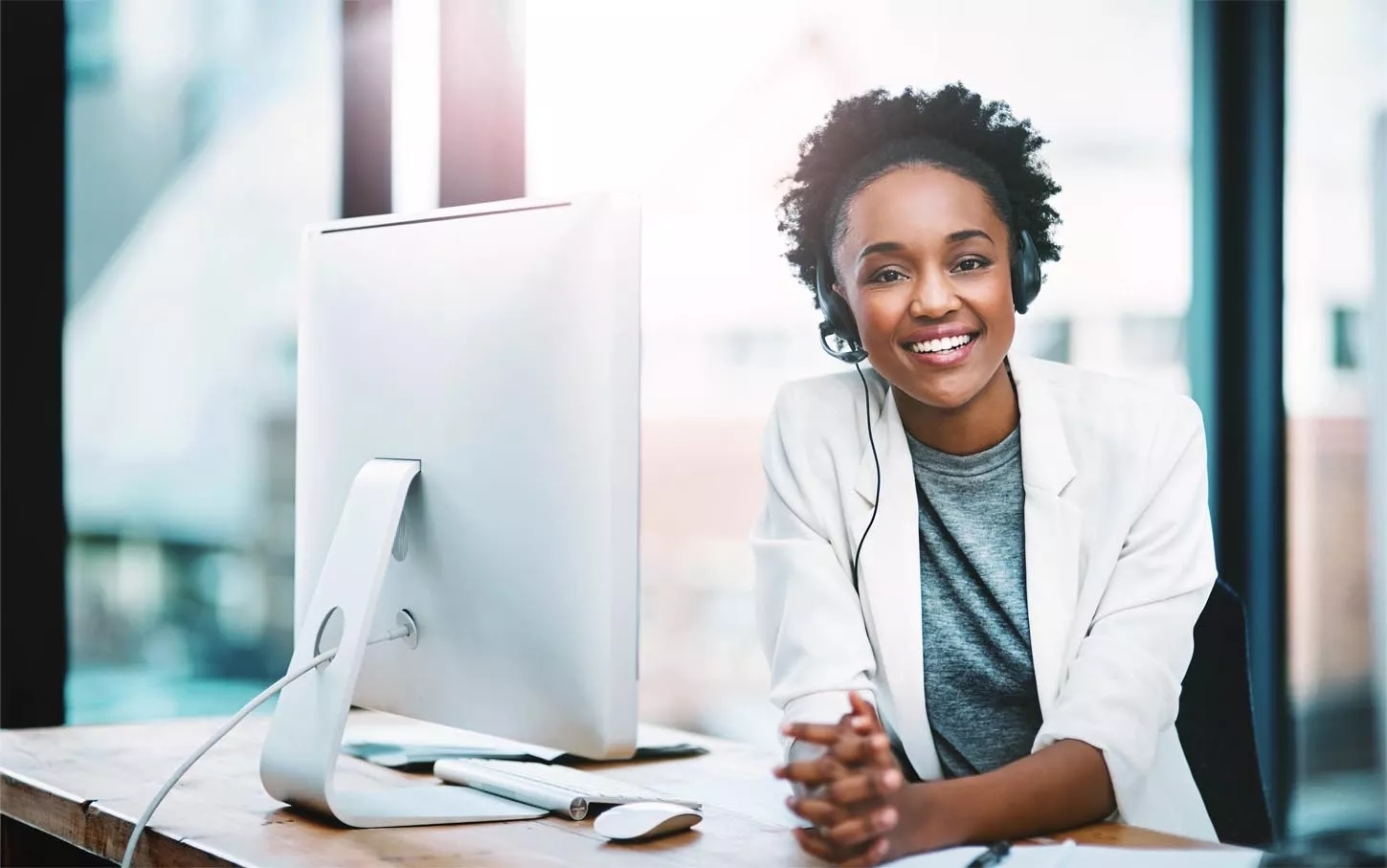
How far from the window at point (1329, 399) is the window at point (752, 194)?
0.82ft

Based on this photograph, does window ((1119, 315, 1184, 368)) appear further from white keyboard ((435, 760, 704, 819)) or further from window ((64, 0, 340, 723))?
white keyboard ((435, 760, 704, 819))

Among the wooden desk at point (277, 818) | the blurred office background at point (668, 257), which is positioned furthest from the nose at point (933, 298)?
the blurred office background at point (668, 257)

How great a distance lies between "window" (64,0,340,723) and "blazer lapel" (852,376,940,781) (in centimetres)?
135

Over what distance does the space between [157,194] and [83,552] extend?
718 millimetres

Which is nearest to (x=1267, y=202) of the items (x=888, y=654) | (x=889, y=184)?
(x=889, y=184)

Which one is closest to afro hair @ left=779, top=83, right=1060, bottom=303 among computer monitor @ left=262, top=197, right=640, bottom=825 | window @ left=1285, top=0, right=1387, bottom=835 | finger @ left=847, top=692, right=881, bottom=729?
computer monitor @ left=262, top=197, right=640, bottom=825

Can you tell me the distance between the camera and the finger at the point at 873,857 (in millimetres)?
1053

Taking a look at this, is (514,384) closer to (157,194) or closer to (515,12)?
(515,12)

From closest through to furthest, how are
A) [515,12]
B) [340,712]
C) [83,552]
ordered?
[340,712] < [515,12] < [83,552]

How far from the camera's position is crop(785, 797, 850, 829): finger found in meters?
1.07

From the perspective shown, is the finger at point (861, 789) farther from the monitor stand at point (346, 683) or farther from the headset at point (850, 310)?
the headset at point (850, 310)

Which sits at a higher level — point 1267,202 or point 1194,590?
point 1267,202

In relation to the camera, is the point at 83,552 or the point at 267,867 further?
the point at 83,552

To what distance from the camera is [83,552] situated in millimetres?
2447
